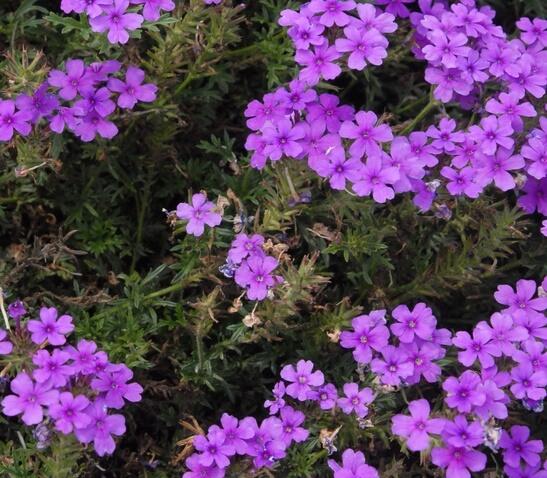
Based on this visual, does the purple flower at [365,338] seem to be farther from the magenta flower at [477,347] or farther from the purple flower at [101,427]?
the purple flower at [101,427]

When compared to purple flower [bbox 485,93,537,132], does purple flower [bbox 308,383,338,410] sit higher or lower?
lower

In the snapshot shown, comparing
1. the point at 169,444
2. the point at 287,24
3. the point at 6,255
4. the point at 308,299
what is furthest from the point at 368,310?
the point at 6,255

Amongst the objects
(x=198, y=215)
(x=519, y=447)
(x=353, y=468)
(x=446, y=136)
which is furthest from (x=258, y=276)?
(x=519, y=447)

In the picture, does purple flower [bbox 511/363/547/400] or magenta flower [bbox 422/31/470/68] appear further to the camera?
magenta flower [bbox 422/31/470/68]

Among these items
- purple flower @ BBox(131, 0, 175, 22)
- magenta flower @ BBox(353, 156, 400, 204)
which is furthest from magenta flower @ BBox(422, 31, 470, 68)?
purple flower @ BBox(131, 0, 175, 22)

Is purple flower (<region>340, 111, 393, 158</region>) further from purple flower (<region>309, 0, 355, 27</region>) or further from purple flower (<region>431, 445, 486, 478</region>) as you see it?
purple flower (<region>431, 445, 486, 478</region>)
